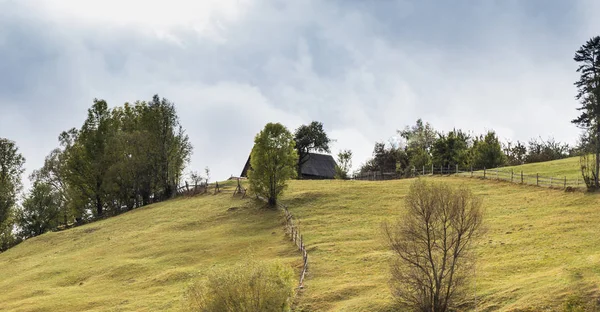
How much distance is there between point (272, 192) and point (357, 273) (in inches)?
1118

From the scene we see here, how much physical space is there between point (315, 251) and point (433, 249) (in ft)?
50.2

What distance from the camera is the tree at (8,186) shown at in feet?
290

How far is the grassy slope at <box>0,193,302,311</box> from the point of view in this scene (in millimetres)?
46156

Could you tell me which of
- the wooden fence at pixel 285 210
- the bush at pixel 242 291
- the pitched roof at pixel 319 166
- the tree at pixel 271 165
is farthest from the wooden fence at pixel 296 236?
the pitched roof at pixel 319 166

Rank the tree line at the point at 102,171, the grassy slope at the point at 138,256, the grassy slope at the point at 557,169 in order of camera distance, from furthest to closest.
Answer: the tree line at the point at 102,171 → the grassy slope at the point at 557,169 → the grassy slope at the point at 138,256

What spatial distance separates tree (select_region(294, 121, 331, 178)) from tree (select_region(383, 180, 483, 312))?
8325 cm

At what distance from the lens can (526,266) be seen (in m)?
38.7

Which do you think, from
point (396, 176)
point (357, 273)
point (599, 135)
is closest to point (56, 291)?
point (357, 273)

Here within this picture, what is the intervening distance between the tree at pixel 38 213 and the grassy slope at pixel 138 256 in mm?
14659

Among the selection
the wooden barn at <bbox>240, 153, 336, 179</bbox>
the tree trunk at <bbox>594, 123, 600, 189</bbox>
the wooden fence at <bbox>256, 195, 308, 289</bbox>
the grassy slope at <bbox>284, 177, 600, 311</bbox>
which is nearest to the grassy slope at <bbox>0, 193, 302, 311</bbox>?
the wooden fence at <bbox>256, 195, 308, 289</bbox>

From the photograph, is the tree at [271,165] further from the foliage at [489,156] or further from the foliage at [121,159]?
the foliage at [489,156]

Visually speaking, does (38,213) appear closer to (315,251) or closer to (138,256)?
(138,256)

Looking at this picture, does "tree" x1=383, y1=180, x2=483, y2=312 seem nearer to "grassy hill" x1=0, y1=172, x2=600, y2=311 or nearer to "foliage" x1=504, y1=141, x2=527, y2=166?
"grassy hill" x1=0, y1=172, x2=600, y2=311

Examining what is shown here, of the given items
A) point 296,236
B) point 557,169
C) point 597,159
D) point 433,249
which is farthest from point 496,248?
point 557,169
